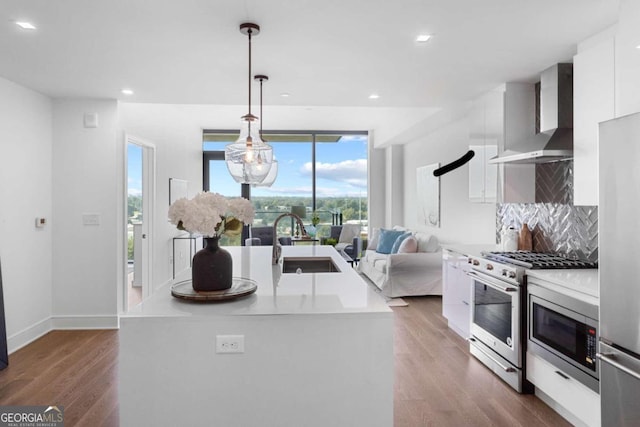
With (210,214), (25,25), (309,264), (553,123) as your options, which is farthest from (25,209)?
(553,123)

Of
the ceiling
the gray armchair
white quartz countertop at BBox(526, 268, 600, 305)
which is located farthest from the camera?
the gray armchair

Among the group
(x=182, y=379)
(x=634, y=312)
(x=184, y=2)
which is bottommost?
(x=182, y=379)

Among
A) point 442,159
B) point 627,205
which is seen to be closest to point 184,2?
point 627,205

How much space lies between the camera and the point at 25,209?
3.74m

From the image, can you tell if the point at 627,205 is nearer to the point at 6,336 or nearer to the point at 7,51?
the point at 7,51

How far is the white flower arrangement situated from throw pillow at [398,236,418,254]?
403 centimetres

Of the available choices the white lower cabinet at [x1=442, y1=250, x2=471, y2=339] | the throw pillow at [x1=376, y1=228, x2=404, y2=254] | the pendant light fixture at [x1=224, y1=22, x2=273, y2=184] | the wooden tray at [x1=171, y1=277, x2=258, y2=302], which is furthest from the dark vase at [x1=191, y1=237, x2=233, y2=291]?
the throw pillow at [x1=376, y1=228, x2=404, y2=254]

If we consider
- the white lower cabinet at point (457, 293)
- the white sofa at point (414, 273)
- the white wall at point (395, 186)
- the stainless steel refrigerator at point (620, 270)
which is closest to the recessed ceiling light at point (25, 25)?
the stainless steel refrigerator at point (620, 270)

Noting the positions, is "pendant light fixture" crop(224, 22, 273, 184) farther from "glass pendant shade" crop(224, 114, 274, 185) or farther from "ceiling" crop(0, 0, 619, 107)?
"ceiling" crop(0, 0, 619, 107)

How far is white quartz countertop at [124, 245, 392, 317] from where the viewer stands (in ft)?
5.57

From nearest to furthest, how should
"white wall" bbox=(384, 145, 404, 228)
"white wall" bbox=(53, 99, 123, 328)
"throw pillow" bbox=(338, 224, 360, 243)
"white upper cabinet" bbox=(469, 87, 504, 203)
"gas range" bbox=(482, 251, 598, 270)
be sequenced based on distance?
"gas range" bbox=(482, 251, 598, 270)
"white upper cabinet" bbox=(469, 87, 504, 203)
"white wall" bbox=(53, 99, 123, 328)
"white wall" bbox=(384, 145, 404, 228)
"throw pillow" bbox=(338, 224, 360, 243)

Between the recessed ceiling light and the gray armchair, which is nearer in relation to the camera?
the recessed ceiling light

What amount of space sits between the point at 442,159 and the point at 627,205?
417cm

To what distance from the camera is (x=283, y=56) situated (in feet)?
9.84
